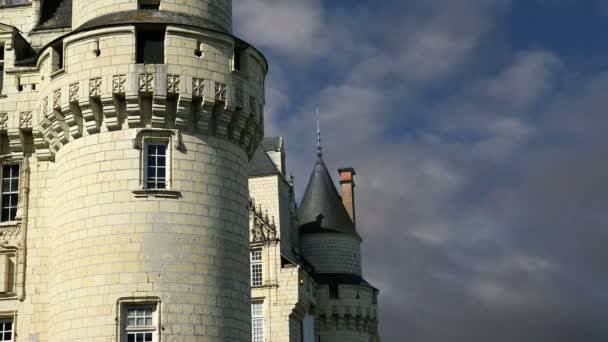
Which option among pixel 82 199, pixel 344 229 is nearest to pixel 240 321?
pixel 82 199

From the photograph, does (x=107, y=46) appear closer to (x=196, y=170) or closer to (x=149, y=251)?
(x=196, y=170)

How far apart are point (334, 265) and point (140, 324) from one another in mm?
29476

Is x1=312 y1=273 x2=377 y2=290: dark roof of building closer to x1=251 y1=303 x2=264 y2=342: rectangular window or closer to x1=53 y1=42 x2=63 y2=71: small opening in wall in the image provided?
x1=251 y1=303 x2=264 y2=342: rectangular window

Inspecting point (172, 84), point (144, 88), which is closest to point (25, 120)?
point (144, 88)

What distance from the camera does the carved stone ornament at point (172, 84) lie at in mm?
19594

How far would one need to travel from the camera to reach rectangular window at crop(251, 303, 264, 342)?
39250mm

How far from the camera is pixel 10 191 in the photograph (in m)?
22.6

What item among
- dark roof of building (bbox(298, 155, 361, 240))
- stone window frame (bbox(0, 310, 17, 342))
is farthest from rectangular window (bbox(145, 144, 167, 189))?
dark roof of building (bbox(298, 155, 361, 240))

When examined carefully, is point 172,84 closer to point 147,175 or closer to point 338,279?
point 147,175

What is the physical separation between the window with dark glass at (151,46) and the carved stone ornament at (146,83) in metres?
0.55

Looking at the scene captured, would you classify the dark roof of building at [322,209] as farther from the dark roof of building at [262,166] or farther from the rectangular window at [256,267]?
the rectangular window at [256,267]

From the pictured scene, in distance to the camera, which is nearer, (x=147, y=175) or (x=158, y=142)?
(x=147, y=175)

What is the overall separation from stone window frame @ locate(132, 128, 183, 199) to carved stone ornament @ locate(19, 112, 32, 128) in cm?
418

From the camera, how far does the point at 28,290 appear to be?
70.5 feet
